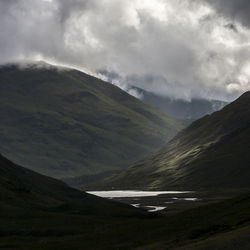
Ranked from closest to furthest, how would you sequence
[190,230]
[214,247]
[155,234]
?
[214,247] → [190,230] → [155,234]

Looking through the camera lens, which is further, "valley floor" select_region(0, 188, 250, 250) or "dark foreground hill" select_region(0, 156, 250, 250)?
"dark foreground hill" select_region(0, 156, 250, 250)

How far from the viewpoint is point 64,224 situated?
12538cm

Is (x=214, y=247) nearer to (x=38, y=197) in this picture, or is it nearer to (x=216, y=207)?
(x=216, y=207)

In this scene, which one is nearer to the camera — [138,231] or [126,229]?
[138,231]

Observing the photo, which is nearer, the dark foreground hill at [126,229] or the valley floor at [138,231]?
the valley floor at [138,231]

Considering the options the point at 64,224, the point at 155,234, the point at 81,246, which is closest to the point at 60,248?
the point at 81,246

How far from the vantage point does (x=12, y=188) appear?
183 meters

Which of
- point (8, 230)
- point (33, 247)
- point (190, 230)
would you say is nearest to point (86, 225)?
point (8, 230)

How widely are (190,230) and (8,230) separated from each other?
163 ft

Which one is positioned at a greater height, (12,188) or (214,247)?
(12,188)

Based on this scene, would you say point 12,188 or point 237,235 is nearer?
point 237,235

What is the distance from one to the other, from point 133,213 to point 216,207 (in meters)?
51.3

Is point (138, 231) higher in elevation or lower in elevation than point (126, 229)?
lower

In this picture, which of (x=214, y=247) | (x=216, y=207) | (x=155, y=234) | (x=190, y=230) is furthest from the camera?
(x=216, y=207)
